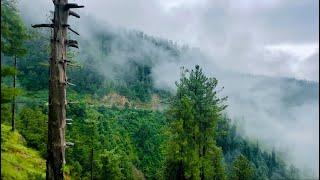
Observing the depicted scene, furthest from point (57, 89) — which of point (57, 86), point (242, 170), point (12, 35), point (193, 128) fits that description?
point (242, 170)

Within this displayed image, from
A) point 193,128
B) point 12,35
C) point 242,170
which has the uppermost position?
point 12,35

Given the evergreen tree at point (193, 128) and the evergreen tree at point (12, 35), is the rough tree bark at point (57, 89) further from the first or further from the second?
the evergreen tree at point (193, 128)

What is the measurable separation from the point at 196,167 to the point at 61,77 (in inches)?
1144

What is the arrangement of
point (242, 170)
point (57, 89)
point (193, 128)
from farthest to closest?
1. point (242, 170)
2. point (193, 128)
3. point (57, 89)

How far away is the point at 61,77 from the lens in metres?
11.2

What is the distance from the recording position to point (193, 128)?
1529 inches

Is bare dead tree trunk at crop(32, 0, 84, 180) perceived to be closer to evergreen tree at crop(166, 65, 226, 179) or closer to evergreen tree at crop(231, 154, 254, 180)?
evergreen tree at crop(166, 65, 226, 179)

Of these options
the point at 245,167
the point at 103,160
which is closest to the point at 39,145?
the point at 103,160

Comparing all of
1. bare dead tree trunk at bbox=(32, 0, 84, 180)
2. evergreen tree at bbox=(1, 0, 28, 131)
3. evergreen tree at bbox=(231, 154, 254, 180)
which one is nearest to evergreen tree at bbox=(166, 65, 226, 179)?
evergreen tree at bbox=(231, 154, 254, 180)

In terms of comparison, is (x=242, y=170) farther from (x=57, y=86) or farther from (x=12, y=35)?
(x=57, y=86)

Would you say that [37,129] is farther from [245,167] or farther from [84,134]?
[245,167]

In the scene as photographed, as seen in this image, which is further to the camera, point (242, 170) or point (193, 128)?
point (242, 170)

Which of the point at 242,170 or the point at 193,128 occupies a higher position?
the point at 193,128

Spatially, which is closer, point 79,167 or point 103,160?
point 79,167
